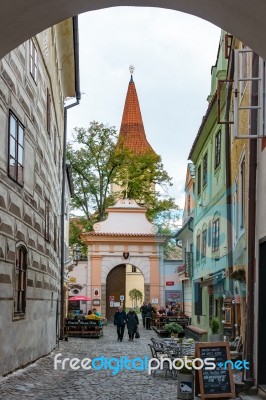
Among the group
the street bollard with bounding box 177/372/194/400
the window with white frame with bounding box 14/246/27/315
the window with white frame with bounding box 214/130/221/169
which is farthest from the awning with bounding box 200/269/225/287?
the street bollard with bounding box 177/372/194/400

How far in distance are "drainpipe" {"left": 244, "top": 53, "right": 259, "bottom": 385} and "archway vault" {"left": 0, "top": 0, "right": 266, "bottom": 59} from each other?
4550 millimetres

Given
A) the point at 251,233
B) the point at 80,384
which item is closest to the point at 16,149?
the point at 80,384

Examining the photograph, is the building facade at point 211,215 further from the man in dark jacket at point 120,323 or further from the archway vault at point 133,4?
the archway vault at point 133,4

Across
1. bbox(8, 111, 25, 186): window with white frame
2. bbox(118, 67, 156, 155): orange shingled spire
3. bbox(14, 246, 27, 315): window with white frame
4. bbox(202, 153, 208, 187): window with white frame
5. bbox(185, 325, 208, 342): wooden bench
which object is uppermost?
bbox(118, 67, 156, 155): orange shingled spire

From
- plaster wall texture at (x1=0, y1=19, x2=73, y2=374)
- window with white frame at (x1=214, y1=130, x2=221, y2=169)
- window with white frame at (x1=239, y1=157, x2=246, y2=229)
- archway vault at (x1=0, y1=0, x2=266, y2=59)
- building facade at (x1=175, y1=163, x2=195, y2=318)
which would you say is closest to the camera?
archway vault at (x1=0, y1=0, x2=266, y2=59)

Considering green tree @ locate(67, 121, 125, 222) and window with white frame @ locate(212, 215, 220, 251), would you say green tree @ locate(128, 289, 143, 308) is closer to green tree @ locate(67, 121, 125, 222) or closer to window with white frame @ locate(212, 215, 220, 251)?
green tree @ locate(67, 121, 125, 222)

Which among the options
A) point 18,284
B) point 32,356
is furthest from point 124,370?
point 18,284

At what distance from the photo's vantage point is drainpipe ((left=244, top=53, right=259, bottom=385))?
10703 mm

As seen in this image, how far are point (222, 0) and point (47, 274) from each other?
12203 mm

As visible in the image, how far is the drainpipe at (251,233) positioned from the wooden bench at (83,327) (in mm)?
14497

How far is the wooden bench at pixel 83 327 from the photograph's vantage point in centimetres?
2495

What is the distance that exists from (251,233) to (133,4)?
519 centimetres

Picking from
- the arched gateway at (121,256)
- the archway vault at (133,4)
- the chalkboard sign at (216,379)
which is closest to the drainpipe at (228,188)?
the chalkboard sign at (216,379)

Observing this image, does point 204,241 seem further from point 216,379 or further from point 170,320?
point 216,379
